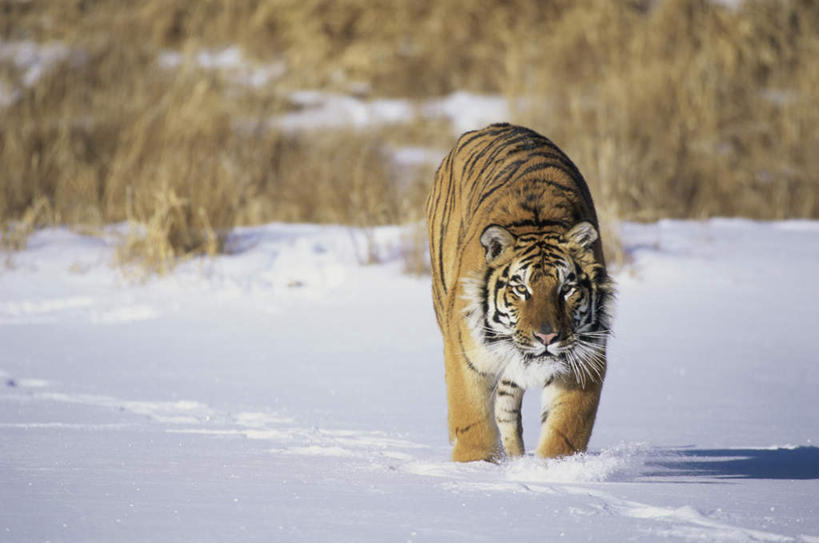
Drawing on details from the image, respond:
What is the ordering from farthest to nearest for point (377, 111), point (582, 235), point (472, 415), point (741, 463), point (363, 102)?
point (363, 102) < point (377, 111) < point (741, 463) < point (472, 415) < point (582, 235)

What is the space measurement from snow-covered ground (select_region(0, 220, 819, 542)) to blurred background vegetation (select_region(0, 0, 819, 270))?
500 millimetres

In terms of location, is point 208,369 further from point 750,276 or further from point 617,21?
point 617,21

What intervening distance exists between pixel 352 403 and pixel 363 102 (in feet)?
29.2

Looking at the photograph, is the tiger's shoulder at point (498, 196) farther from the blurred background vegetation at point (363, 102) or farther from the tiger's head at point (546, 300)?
the blurred background vegetation at point (363, 102)

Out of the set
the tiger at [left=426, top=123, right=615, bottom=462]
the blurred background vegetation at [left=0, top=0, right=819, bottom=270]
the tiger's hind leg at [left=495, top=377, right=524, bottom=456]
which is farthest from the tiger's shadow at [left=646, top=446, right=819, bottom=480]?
the blurred background vegetation at [left=0, top=0, right=819, bottom=270]

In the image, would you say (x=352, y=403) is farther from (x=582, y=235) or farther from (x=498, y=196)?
(x=582, y=235)

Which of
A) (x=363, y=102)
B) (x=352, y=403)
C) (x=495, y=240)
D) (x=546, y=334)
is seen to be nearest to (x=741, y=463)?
(x=546, y=334)

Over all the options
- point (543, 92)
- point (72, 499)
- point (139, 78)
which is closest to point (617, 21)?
point (543, 92)

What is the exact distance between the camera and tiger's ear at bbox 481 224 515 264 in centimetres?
325

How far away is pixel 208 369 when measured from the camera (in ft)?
16.3

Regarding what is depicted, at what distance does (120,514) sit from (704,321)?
13.7 feet

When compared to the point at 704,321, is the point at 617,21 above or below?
above

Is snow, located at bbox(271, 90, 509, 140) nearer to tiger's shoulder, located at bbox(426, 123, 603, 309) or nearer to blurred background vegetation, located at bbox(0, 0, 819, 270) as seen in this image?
blurred background vegetation, located at bbox(0, 0, 819, 270)

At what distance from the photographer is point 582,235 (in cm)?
Result: 324
